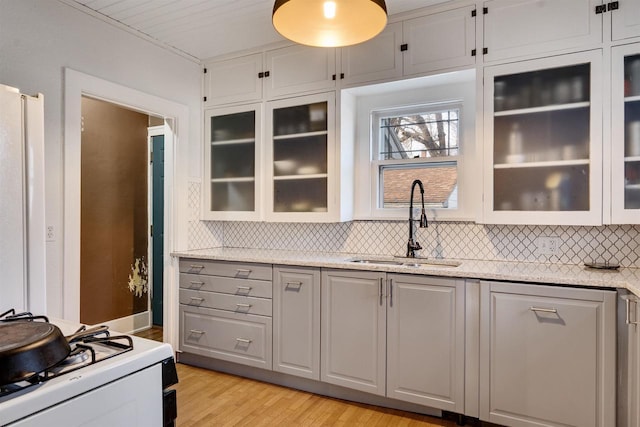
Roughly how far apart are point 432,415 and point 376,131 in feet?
6.67

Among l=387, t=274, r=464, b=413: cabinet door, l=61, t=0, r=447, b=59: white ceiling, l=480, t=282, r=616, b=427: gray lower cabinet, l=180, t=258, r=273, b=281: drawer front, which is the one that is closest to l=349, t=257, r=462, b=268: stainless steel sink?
l=387, t=274, r=464, b=413: cabinet door

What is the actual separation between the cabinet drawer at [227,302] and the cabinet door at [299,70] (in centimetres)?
160

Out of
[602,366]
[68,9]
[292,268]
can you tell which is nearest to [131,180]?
[68,9]

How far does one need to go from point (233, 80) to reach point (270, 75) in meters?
0.38

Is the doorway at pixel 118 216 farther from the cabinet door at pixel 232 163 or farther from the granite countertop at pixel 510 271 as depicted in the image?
the granite countertop at pixel 510 271

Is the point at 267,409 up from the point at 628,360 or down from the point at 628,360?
down

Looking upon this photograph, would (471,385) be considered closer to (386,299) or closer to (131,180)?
(386,299)

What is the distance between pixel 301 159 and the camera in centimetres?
312

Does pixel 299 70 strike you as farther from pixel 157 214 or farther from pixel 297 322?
pixel 157 214

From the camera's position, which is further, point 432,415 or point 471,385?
point 432,415

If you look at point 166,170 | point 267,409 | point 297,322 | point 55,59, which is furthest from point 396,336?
point 55,59

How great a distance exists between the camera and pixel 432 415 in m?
2.41

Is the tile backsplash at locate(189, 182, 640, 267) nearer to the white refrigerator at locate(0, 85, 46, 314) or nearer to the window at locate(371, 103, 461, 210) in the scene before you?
the window at locate(371, 103, 461, 210)

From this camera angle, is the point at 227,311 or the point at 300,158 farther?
the point at 300,158
